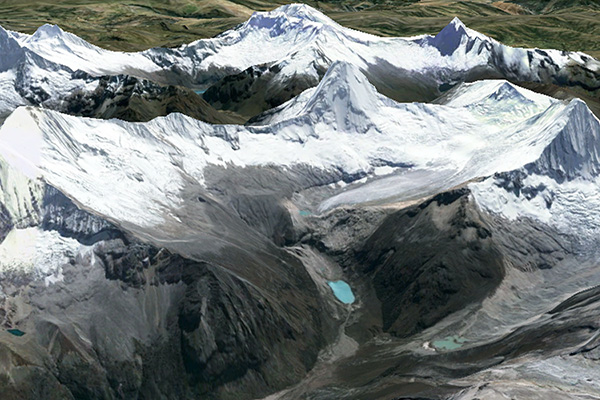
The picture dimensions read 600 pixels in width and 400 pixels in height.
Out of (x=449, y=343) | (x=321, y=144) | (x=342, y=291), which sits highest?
(x=321, y=144)

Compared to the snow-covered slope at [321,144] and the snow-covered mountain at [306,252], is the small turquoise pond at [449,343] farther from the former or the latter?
the snow-covered slope at [321,144]

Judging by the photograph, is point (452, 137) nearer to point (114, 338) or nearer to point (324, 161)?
point (324, 161)

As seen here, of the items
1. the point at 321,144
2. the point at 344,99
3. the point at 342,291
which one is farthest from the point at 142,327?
the point at 344,99

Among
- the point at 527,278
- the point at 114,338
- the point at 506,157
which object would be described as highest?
the point at 506,157

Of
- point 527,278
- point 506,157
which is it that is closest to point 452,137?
point 506,157

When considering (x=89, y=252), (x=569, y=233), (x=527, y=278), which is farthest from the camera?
(x=569, y=233)

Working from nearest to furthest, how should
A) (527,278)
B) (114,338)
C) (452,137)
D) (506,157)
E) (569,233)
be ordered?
(114,338) → (527,278) → (569,233) → (506,157) → (452,137)

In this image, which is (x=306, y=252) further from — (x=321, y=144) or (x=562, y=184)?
(x=562, y=184)
